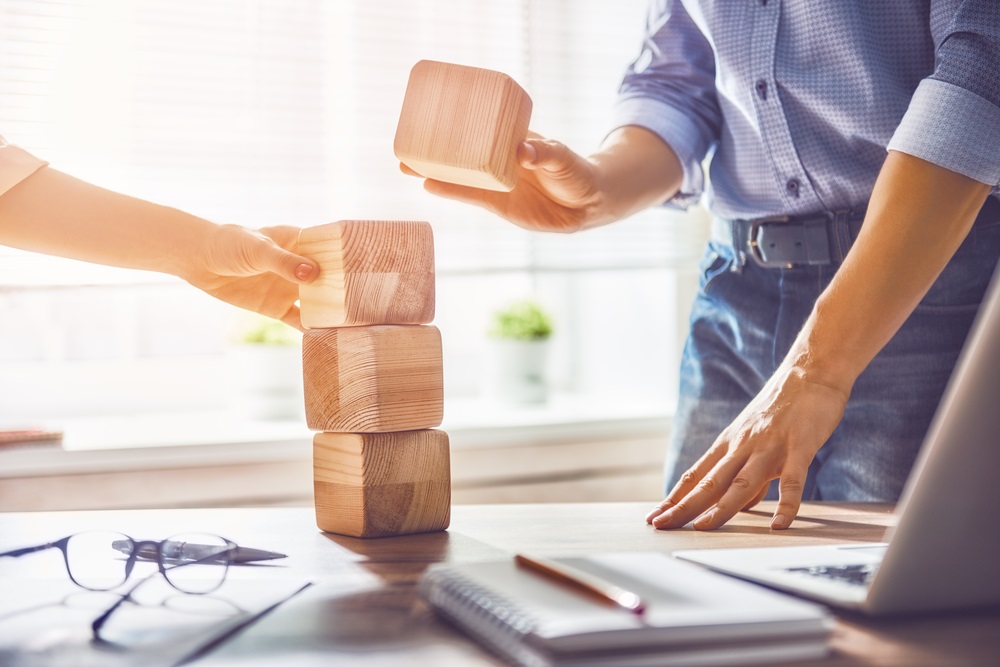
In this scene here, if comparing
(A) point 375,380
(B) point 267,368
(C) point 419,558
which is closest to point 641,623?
(C) point 419,558

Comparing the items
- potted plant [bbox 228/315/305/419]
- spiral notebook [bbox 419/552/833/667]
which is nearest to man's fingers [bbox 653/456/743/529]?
spiral notebook [bbox 419/552/833/667]

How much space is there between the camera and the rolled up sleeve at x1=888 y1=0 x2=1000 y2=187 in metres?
1.11

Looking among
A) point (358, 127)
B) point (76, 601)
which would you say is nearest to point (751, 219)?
point (76, 601)

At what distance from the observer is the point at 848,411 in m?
1.38

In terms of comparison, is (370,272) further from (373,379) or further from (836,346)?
(836,346)

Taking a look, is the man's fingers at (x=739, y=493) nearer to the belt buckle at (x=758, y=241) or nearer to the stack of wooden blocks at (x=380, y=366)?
the stack of wooden blocks at (x=380, y=366)

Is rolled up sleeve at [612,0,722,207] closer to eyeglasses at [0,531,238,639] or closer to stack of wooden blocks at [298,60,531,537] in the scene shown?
stack of wooden blocks at [298,60,531,537]

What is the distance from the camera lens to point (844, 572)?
0.74 m

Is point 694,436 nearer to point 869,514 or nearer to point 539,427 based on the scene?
point 869,514

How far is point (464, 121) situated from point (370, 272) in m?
0.22

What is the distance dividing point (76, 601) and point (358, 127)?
1819mm

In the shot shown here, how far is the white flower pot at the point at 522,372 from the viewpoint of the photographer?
102 inches

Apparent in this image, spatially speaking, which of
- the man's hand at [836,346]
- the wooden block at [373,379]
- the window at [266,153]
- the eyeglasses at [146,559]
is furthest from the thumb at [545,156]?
the window at [266,153]

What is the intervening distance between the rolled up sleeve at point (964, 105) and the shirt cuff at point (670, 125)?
448 mm
